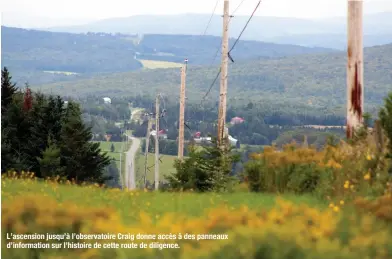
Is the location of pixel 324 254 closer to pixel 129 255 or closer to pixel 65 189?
pixel 129 255

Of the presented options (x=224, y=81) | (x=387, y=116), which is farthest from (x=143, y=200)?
(x=224, y=81)

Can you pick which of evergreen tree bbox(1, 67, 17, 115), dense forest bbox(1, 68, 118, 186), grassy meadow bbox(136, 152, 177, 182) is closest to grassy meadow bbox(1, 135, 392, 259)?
dense forest bbox(1, 68, 118, 186)

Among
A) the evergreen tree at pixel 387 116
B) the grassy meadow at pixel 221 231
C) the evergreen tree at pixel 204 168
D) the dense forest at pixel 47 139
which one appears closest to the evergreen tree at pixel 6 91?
the dense forest at pixel 47 139

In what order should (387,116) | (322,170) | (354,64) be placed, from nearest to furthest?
(387,116) → (322,170) → (354,64)

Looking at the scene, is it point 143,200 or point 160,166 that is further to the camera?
point 160,166

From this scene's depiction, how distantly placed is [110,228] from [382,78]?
167502mm

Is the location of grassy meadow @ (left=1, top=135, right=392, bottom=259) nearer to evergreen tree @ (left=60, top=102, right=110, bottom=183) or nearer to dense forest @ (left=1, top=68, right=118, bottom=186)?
dense forest @ (left=1, top=68, right=118, bottom=186)

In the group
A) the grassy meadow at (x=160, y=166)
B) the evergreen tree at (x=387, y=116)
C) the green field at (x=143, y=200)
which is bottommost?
the grassy meadow at (x=160, y=166)

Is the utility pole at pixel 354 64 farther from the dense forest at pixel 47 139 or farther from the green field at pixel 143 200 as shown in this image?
the dense forest at pixel 47 139

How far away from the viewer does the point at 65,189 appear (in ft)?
42.7

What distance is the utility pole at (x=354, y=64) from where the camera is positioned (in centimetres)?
1427

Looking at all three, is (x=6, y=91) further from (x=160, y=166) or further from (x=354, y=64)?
(x=160, y=166)

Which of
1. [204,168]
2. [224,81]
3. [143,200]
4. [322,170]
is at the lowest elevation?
[204,168]

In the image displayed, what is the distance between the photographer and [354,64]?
14336mm
